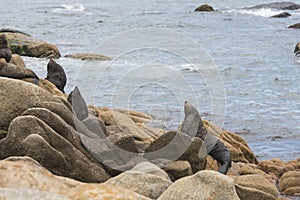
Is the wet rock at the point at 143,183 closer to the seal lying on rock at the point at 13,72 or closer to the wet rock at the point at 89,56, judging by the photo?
the seal lying on rock at the point at 13,72

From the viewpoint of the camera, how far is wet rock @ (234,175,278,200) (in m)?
9.51

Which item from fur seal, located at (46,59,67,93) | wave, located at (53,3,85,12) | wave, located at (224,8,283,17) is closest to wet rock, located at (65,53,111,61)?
fur seal, located at (46,59,67,93)

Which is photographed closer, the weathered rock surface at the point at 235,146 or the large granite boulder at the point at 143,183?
the large granite boulder at the point at 143,183

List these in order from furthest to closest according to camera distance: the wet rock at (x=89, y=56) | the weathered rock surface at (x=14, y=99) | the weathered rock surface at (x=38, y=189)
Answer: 1. the wet rock at (x=89, y=56)
2. the weathered rock surface at (x=14, y=99)
3. the weathered rock surface at (x=38, y=189)

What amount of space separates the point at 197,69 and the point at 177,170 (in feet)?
55.1

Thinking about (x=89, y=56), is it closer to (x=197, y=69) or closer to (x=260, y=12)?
(x=197, y=69)

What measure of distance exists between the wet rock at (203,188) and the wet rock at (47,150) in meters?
2.41

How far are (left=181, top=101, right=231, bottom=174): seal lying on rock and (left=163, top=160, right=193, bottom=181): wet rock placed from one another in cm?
188

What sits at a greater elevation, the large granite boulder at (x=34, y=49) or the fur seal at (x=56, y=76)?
the fur seal at (x=56, y=76)

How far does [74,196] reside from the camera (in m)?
3.59

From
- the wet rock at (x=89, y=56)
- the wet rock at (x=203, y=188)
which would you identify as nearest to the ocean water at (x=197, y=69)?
the wet rock at (x=89, y=56)

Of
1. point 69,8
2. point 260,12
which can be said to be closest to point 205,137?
point 260,12

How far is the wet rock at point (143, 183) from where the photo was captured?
23.0ft

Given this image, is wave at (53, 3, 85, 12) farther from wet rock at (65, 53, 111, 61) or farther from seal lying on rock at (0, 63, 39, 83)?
seal lying on rock at (0, 63, 39, 83)
